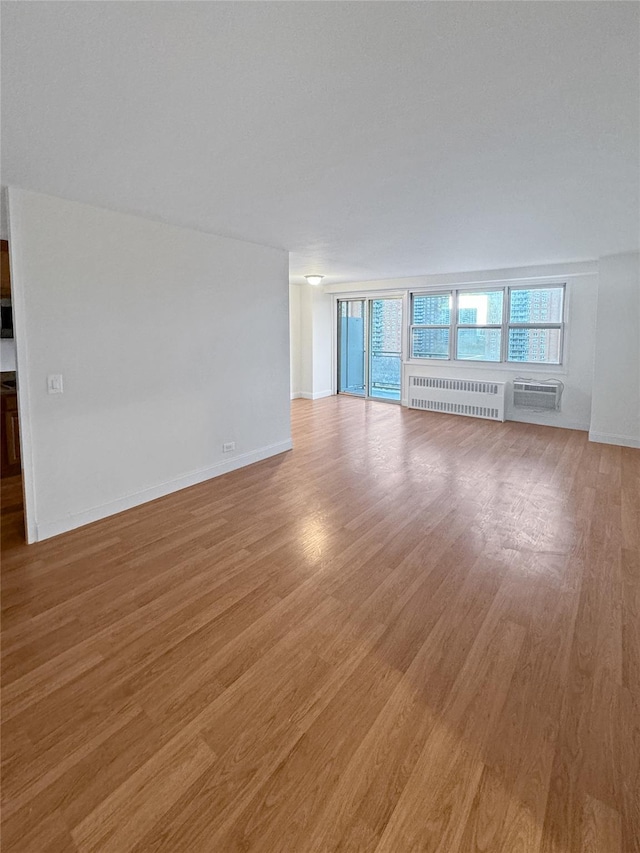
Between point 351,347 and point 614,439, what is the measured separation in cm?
537

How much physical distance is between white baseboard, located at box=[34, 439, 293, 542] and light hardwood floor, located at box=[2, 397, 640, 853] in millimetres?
129

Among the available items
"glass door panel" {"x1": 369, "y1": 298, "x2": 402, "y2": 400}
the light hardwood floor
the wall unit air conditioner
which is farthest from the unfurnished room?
"glass door panel" {"x1": 369, "y1": 298, "x2": 402, "y2": 400}

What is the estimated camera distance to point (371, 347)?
29.5 ft

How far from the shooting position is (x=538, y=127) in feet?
6.61

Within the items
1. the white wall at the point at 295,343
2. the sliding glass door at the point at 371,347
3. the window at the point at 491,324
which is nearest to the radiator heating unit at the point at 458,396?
the window at the point at 491,324

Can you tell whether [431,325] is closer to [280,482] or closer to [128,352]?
[280,482]

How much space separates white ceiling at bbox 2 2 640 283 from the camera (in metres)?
1.33

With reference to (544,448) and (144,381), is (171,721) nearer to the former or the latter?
(144,381)

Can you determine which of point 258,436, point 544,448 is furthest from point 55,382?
point 544,448

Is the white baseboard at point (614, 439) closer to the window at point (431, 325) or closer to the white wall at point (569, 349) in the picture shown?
the white wall at point (569, 349)

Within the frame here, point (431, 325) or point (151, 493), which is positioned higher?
point (431, 325)

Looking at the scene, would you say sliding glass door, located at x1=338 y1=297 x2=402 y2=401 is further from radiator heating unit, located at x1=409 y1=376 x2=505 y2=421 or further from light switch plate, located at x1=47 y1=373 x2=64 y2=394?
light switch plate, located at x1=47 y1=373 x2=64 y2=394

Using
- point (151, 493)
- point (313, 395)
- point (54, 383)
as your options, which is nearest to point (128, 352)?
point (54, 383)

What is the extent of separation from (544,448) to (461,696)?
444 centimetres
